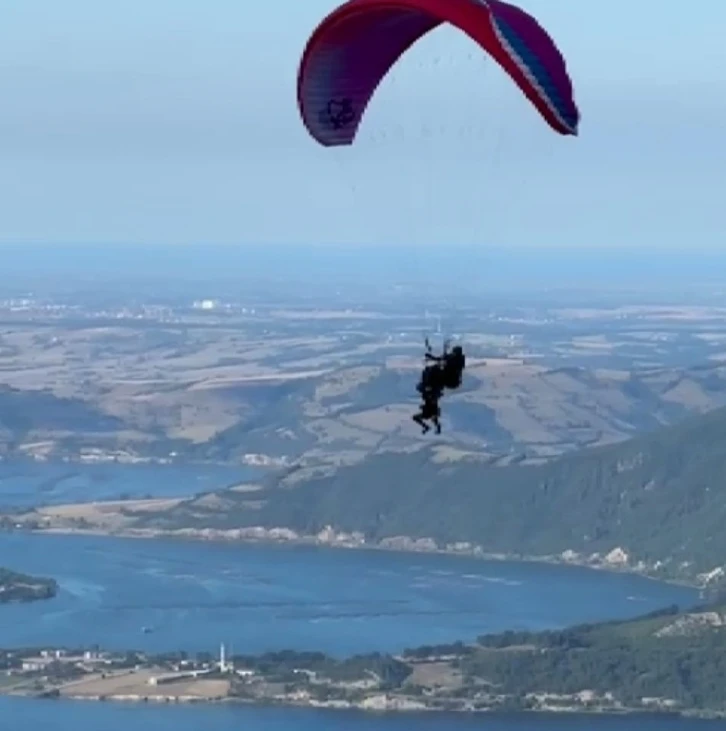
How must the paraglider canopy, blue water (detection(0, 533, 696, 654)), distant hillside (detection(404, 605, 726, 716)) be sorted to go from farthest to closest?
blue water (detection(0, 533, 696, 654)), distant hillside (detection(404, 605, 726, 716)), the paraglider canopy

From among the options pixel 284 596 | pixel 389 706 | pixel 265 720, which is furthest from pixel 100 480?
pixel 265 720

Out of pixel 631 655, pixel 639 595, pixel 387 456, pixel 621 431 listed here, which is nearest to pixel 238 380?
pixel 621 431

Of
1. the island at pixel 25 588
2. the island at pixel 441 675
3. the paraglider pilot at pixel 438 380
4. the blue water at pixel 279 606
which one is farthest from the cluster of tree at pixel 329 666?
the paraglider pilot at pixel 438 380

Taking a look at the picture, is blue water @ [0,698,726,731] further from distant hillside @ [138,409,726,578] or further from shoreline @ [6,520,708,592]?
distant hillside @ [138,409,726,578]

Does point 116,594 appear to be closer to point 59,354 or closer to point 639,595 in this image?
point 639,595

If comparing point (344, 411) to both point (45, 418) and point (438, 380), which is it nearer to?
point (45, 418)

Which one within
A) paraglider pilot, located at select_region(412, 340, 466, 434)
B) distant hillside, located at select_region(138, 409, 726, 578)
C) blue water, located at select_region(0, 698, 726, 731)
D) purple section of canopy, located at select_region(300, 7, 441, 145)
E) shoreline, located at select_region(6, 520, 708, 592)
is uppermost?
purple section of canopy, located at select_region(300, 7, 441, 145)

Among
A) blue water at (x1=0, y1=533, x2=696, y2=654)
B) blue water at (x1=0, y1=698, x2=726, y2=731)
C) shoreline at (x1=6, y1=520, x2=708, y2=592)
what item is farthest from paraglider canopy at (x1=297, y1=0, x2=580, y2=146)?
shoreline at (x1=6, y1=520, x2=708, y2=592)
